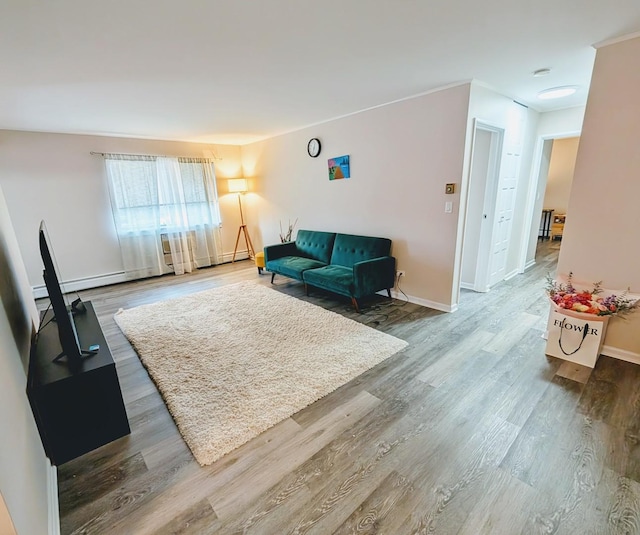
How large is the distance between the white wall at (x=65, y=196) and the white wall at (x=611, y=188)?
5847mm

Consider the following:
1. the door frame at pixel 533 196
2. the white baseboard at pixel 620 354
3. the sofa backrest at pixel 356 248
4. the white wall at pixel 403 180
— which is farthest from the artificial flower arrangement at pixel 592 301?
the door frame at pixel 533 196

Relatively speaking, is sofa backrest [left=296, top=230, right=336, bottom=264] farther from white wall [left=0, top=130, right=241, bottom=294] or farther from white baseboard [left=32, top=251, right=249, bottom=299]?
white baseboard [left=32, top=251, right=249, bottom=299]

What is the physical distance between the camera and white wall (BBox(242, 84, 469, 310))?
322 centimetres

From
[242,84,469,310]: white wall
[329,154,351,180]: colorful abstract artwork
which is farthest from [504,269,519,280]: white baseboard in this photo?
A: [329,154,351,180]: colorful abstract artwork

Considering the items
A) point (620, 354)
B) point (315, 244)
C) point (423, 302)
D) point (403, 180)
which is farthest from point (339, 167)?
point (620, 354)

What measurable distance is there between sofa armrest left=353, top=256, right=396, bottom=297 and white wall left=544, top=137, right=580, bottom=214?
5.88m

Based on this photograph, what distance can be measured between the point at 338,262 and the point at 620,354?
298 centimetres

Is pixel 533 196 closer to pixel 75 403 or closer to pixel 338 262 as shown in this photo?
pixel 338 262

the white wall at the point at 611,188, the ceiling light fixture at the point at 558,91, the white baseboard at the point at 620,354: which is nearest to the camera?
the white wall at the point at 611,188

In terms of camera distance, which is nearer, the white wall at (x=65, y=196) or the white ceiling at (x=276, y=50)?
the white ceiling at (x=276, y=50)

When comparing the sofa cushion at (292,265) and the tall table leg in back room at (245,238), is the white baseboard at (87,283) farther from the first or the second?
the sofa cushion at (292,265)

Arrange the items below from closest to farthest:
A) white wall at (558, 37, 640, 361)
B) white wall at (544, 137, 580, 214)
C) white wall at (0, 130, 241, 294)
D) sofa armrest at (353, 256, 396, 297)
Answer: white wall at (558, 37, 640, 361), sofa armrest at (353, 256, 396, 297), white wall at (0, 130, 241, 294), white wall at (544, 137, 580, 214)

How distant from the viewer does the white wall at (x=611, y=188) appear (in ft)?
7.20

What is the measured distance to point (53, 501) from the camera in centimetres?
145
